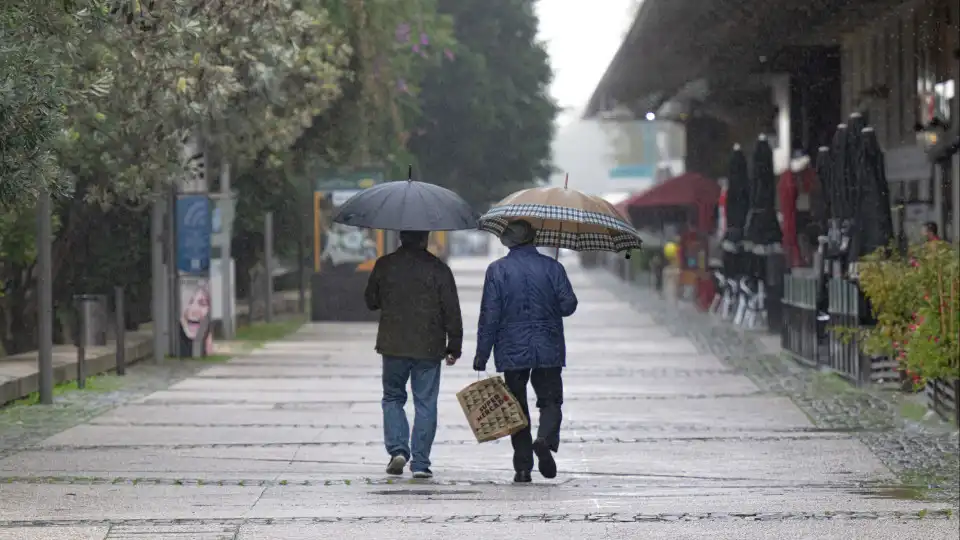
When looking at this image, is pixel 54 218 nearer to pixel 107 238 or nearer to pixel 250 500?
pixel 107 238

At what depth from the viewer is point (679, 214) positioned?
4253cm

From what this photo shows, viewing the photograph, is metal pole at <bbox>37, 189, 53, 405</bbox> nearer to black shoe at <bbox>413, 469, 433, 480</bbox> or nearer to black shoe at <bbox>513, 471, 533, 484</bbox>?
black shoe at <bbox>413, 469, 433, 480</bbox>

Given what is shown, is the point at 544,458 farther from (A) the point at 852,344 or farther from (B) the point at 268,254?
A: (B) the point at 268,254

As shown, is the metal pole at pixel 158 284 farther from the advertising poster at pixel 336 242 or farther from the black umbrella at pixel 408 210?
the black umbrella at pixel 408 210

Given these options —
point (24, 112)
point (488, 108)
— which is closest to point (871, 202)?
point (24, 112)

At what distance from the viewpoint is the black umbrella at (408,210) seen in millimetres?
11625

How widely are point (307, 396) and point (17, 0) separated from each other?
6535 mm

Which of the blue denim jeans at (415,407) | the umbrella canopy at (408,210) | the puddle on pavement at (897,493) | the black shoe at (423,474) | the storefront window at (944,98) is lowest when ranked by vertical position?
the puddle on pavement at (897,493)

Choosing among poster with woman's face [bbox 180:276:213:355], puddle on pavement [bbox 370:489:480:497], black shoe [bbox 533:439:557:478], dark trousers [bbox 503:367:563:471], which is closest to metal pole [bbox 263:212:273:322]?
poster with woman's face [bbox 180:276:213:355]

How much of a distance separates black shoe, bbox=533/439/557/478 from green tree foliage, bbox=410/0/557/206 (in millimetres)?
39270

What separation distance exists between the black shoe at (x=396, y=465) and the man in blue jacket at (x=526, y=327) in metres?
0.73

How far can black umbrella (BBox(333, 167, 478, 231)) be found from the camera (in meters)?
11.6

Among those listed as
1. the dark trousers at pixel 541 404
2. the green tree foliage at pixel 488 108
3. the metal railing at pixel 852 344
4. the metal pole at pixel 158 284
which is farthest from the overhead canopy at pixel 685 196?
the dark trousers at pixel 541 404

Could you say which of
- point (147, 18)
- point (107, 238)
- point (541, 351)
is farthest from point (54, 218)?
point (541, 351)
